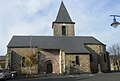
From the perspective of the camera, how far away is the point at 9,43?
48969 millimetres

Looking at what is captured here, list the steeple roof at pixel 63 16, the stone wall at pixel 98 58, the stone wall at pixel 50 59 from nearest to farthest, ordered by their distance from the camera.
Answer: the stone wall at pixel 50 59 → the stone wall at pixel 98 58 → the steeple roof at pixel 63 16

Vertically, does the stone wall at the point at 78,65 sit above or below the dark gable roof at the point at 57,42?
below

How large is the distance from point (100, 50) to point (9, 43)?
19.3 metres

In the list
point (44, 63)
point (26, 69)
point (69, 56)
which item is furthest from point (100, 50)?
point (26, 69)

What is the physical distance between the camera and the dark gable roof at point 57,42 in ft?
160

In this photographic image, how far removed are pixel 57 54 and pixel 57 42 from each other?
117 inches

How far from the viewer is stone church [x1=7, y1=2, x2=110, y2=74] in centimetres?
4734

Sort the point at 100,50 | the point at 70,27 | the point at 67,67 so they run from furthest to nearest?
the point at 70,27 < the point at 100,50 < the point at 67,67

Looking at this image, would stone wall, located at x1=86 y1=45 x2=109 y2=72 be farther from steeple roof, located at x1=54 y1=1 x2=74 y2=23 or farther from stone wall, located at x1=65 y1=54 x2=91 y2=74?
steeple roof, located at x1=54 y1=1 x2=74 y2=23

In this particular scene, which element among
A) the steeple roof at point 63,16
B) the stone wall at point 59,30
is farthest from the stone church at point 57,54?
the steeple roof at point 63,16

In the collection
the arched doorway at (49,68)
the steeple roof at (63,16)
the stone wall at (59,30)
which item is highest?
the steeple roof at (63,16)

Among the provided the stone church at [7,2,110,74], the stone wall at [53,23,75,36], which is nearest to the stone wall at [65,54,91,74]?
the stone church at [7,2,110,74]

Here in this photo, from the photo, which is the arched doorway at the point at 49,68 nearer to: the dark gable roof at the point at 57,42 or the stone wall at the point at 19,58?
the stone wall at the point at 19,58

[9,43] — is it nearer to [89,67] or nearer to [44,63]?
[44,63]
